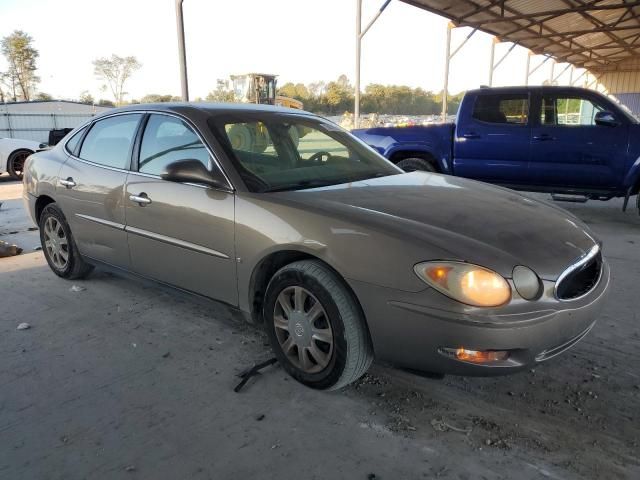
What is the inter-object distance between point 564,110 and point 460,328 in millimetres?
6177

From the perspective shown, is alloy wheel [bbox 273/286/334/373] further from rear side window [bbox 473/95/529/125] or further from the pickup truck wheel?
rear side window [bbox 473/95/529/125]

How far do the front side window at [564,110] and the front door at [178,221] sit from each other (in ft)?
18.8

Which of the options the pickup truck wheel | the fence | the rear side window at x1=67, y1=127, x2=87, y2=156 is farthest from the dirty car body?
the fence

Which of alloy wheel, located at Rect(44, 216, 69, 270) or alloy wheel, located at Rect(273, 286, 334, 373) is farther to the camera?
alloy wheel, located at Rect(44, 216, 69, 270)

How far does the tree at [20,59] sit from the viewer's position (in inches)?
2330

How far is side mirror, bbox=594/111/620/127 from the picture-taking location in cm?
666

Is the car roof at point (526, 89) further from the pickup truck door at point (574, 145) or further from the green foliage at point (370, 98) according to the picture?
the green foliage at point (370, 98)

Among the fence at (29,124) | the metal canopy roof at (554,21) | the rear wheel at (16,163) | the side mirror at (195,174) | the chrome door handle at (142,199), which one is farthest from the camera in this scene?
the fence at (29,124)

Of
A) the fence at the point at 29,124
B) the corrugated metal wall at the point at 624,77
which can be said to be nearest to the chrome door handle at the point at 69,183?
the fence at the point at 29,124

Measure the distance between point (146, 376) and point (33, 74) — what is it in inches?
2801

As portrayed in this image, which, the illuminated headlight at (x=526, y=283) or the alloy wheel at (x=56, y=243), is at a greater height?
the illuminated headlight at (x=526, y=283)

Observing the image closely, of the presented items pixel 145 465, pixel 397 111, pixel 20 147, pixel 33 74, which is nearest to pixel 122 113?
pixel 145 465

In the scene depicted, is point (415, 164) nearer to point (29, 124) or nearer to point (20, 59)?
point (29, 124)

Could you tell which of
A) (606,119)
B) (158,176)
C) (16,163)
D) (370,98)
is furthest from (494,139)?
(370,98)
